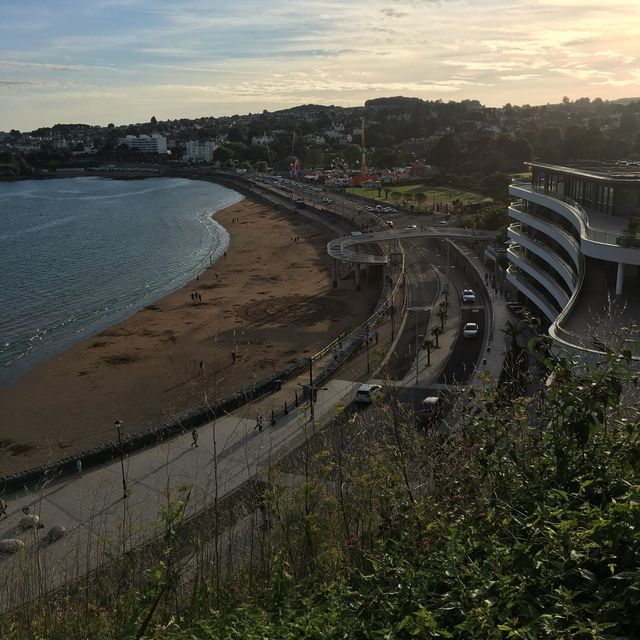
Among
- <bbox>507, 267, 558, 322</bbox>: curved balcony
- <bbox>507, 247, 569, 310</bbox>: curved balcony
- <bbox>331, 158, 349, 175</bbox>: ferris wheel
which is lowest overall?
<bbox>507, 267, 558, 322</bbox>: curved balcony

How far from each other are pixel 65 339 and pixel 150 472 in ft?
64.7

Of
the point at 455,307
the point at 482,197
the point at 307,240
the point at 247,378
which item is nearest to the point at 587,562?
the point at 247,378

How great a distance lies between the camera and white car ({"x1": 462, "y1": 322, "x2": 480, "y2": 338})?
28828mm

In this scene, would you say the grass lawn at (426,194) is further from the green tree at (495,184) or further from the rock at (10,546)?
the rock at (10,546)

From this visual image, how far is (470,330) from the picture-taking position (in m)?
29.0

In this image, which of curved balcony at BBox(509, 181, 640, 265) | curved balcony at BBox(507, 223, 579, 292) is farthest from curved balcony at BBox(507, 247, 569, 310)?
curved balcony at BBox(509, 181, 640, 265)

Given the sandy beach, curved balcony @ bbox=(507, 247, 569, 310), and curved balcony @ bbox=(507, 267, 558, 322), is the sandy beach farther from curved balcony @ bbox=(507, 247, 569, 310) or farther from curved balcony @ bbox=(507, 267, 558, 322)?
curved balcony @ bbox=(507, 247, 569, 310)

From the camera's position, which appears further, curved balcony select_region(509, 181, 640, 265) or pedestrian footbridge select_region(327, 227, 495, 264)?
pedestrian footbridge select_region(327, 227, 495, 264)

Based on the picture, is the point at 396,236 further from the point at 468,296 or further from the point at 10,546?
the point at 10,546

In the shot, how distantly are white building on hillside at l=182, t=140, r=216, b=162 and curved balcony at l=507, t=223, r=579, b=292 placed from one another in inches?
6288

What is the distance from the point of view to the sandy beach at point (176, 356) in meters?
24.7

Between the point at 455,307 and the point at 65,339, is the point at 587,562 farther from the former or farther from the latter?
the point at 65,339

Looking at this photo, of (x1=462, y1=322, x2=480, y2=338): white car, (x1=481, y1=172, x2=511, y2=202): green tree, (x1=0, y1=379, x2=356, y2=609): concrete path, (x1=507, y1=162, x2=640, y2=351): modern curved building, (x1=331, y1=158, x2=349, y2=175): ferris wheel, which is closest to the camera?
(x1=0, y1=379, x2=356, y2=609): concrete path

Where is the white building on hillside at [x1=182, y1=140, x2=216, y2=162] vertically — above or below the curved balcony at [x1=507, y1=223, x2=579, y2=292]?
above
